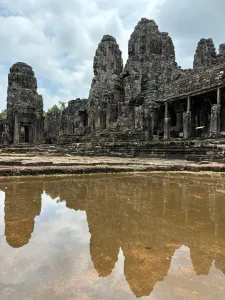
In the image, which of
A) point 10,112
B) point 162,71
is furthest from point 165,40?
point 10,112

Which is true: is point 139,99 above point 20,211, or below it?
above

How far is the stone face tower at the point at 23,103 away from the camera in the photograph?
3500 centimetres

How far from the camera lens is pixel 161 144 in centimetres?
1642

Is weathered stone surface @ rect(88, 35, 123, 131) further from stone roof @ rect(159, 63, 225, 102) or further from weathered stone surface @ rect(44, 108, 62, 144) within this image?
stone roof @ rect(159, 63, 225, 102)

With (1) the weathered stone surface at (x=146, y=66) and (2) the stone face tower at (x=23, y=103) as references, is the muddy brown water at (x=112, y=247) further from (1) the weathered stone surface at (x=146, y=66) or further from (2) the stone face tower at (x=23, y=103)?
(2) the stone face tower at (x=23, y=103)

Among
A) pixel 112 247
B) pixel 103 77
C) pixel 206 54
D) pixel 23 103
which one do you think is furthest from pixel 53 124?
pixel 112 247

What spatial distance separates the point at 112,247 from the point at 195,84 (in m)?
22.6

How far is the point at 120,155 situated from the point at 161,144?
9.01ft

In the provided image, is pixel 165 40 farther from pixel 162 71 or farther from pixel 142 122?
pixel 142 122

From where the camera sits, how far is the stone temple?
73.6 ft

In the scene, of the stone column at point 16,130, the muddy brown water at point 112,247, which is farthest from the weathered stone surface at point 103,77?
the muddy brown water at point 112,247

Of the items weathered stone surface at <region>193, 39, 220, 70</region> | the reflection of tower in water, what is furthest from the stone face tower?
the reflection of tower in water

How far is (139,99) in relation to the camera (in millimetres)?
30250

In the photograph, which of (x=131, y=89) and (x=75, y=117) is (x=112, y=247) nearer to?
(x=131, y=89)
